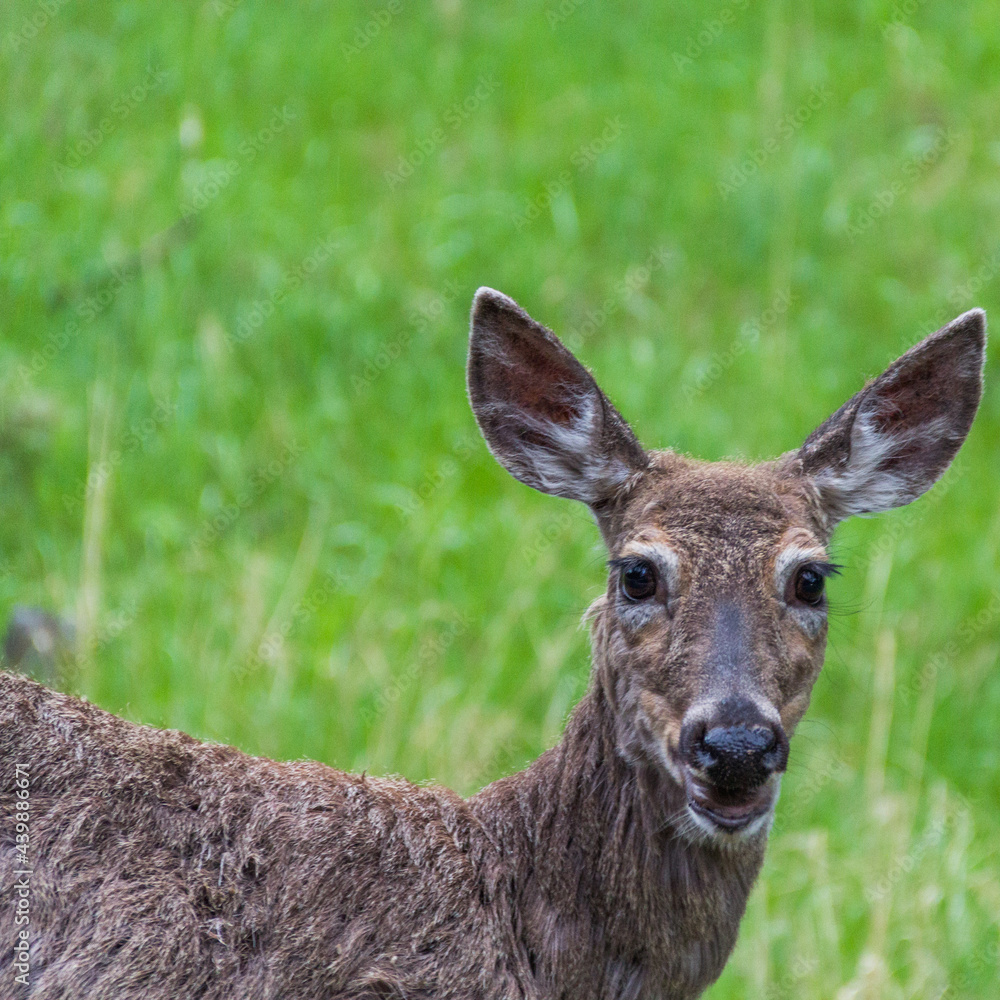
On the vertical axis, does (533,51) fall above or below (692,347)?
above

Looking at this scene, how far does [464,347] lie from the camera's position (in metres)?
11.1

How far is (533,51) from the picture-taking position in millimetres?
13664

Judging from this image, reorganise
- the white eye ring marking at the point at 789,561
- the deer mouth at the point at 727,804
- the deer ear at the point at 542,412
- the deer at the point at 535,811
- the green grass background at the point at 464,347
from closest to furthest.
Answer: the deer at the point at 535,811 → the deer mouth at the point at 727,804 → the white eye ring marking at the point at 789,561 → the deer ear at the point at 542,412 → the green grass background at the point at 464,347

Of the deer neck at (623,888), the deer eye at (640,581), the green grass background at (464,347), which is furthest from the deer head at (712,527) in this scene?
the green grass background at (464,347)

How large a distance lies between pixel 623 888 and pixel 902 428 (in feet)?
6.01

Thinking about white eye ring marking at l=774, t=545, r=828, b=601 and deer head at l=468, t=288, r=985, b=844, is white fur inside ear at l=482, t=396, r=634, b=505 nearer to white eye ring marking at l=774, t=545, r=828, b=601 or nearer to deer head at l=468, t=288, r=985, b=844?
deer head at l=468, t=288, r=985, b=844

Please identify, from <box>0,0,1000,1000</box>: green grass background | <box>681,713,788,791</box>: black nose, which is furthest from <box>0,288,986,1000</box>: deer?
<box>0,0,1000,1000</box>: green grass background

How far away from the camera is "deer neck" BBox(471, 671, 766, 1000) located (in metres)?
5.05

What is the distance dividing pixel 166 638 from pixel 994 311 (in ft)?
20.4

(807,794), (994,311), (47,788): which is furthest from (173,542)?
(994,311)

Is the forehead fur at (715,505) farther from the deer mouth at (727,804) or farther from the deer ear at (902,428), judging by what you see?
the deer mouth at (727,804)

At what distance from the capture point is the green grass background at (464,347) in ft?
27.2

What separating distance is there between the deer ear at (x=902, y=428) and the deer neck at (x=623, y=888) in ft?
3.70

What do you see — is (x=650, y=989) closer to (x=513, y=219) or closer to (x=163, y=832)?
(x=163, y=832)
